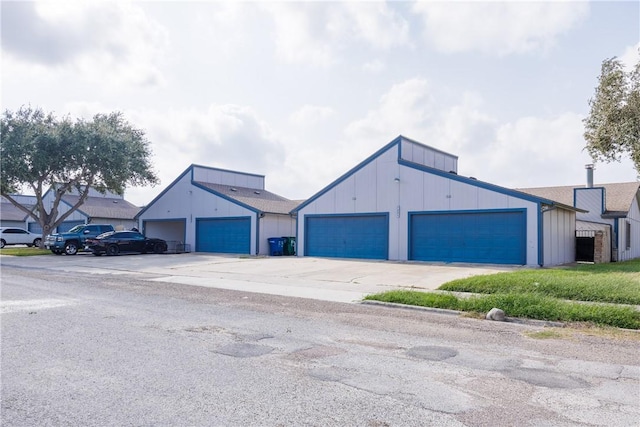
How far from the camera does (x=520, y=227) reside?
67.7 feet

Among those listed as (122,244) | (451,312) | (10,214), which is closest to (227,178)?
(122,244)

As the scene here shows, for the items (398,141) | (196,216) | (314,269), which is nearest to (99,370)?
(314,269)

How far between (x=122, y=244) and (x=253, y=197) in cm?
908

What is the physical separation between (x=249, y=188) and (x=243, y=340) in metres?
31.2

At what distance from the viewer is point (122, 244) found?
98.7 feet

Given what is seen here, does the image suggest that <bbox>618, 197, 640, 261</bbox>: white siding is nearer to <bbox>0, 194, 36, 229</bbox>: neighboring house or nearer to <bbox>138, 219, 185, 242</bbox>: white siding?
<bbox>138, 219, 185, 242</bbox>: white siding

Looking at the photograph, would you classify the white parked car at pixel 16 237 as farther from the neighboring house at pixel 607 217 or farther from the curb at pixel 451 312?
the neighboring house at pixel 607 217

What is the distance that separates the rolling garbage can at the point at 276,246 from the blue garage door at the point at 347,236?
244cm

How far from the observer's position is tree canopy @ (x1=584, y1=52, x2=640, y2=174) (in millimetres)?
20031

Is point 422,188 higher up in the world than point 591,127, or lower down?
lower down

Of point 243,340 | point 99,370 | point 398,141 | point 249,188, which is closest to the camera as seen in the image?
point 99,370

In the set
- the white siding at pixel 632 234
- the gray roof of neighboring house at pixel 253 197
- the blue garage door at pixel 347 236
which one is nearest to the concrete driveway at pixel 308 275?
the blue garage door at pixel 347 236

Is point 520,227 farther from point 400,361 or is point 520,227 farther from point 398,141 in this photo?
point 400,361

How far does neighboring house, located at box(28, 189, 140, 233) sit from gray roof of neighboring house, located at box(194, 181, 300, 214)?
11.4 meters
